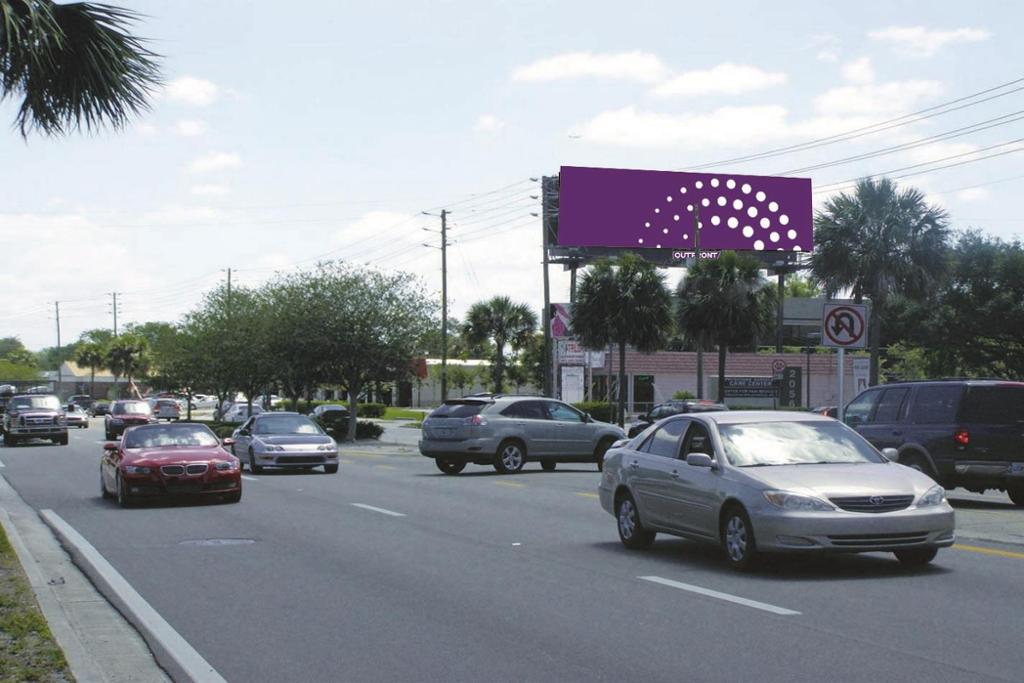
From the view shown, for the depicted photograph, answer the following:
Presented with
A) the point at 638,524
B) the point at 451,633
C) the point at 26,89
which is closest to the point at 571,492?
the point at 638,524

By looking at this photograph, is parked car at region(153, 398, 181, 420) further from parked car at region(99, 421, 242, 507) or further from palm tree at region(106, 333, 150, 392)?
palm tree at region(106, 333, 150, 392)

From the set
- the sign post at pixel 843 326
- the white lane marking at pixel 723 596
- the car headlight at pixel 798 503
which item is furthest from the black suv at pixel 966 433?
the white lane marking at pixel 723 596

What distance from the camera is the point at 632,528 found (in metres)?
13.2

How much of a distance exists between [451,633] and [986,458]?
11.5 m

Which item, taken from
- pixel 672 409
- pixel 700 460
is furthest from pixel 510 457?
pixel 700 460

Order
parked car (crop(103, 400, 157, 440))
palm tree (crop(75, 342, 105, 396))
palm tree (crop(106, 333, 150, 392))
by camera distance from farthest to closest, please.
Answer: palm tree (crop(75, 342, 105, 396))
palm tree (crop(106, 333, 150, 392))
parked car (crop(103, 400, 157, 440))

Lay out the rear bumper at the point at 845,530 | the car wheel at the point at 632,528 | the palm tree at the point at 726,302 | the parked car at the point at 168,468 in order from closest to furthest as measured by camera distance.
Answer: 1. the rear bumper at the point at 845,530
2. the car wheel at the point at 632,528
3. the parked car at the point at 168,468
4. the palm tree at the point at 726,302

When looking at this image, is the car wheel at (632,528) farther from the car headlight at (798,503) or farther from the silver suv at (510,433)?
the silver suv at (510,433)

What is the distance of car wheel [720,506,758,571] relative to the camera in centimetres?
1105

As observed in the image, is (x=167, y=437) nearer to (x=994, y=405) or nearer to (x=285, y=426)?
(x=285, y=426)

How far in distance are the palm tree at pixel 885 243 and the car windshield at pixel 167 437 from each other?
31.8m

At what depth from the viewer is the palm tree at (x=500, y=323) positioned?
2842 inches

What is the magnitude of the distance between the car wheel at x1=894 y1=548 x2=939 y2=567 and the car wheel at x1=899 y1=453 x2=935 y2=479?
701 cm

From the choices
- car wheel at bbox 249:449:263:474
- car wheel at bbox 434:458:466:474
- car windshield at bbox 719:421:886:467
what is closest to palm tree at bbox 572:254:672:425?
car wheel at bbox 434:458:466:474
